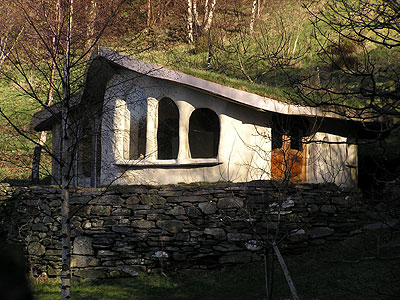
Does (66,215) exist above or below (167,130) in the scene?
below

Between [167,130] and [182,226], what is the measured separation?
9.56 feet

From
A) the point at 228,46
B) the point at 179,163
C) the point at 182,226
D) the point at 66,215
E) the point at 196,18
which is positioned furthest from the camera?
the point at 196,18

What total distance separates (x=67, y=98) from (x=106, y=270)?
4.83m

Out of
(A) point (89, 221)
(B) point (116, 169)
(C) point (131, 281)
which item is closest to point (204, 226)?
(C) point (131, 281)

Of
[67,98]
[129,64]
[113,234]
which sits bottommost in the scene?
[113,234]

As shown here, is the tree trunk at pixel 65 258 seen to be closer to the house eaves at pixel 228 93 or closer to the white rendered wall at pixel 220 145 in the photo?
the white rendered wall at pixel 220 145

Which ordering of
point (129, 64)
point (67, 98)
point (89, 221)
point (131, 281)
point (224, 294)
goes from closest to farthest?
point (67, 98) → point (224, 294) → point (131, 281) → point (89, 221) → point (129, 64)

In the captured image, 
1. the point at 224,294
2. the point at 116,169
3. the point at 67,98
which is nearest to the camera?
the point at 67,98

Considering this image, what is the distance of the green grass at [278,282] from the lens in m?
8.23

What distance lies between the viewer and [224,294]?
8.73 metres

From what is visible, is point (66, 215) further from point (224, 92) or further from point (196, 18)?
point (196, 18)

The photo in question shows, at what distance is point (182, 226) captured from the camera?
412 inches

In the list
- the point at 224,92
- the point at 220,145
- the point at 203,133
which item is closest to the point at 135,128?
the point at 203,133

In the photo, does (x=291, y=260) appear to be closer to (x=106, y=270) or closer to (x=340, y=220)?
(x=340, y=220)
